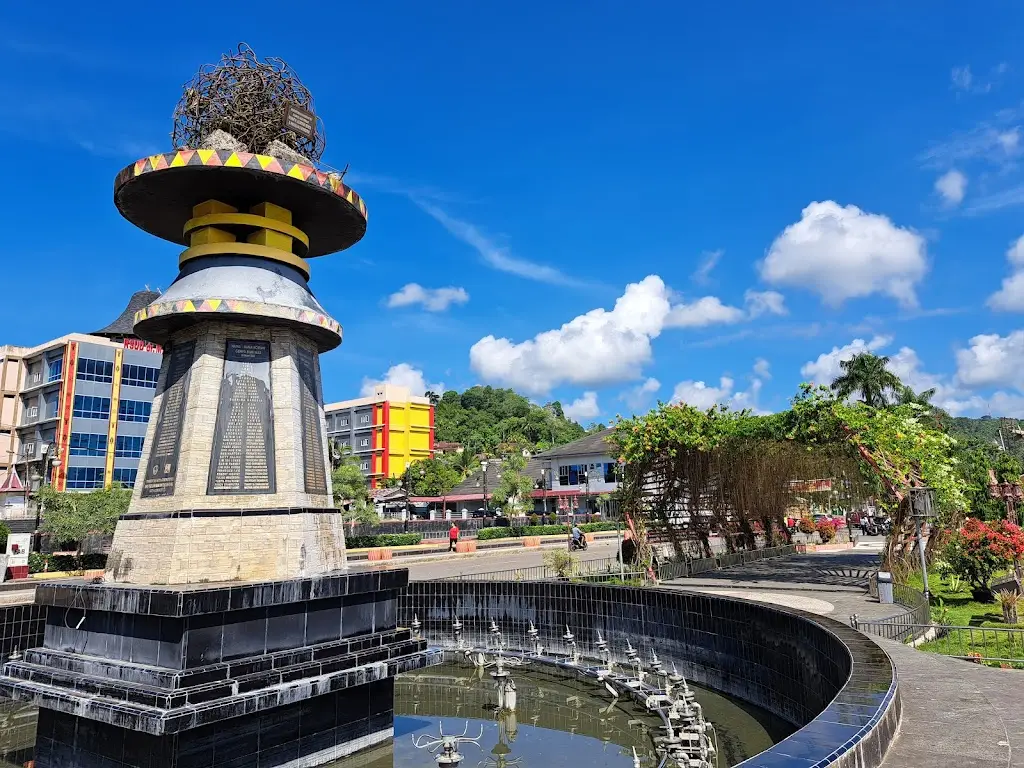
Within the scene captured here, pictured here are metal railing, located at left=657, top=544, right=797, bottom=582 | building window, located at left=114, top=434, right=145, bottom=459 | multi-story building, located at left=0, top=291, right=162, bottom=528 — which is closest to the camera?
metal railing, located at left=657, top=544, right=797, bottom=582

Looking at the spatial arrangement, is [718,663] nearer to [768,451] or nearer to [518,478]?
[768,451]

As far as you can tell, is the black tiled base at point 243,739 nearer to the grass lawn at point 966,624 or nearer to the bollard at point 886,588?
the grass lawn at point 966,624

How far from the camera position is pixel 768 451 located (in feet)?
79.6

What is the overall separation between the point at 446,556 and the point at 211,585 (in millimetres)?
26143

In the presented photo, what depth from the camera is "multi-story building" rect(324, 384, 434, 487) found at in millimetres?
76812

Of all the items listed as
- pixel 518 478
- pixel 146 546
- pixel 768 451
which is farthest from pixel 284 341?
pixel 518 478

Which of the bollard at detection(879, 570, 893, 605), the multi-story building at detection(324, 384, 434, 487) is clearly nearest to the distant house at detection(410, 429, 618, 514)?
the multi-story building at detection(324, 384, 434, 487)

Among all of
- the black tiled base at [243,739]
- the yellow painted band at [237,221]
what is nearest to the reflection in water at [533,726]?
the black tiled base at [243,739]

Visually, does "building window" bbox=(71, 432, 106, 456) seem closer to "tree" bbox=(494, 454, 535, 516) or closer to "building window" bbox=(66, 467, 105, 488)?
"building window" bbox=(66, 467, 105, 488)

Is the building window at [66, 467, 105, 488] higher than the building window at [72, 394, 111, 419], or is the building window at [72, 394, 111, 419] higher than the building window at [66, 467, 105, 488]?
the building window at [72, 394, 111, 419]

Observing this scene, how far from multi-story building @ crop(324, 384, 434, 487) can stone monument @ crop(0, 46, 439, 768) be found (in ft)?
219

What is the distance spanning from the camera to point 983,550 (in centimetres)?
1534

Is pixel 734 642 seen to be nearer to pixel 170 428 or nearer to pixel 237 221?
pixel 170 428

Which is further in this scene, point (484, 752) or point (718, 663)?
point (718, 663)
